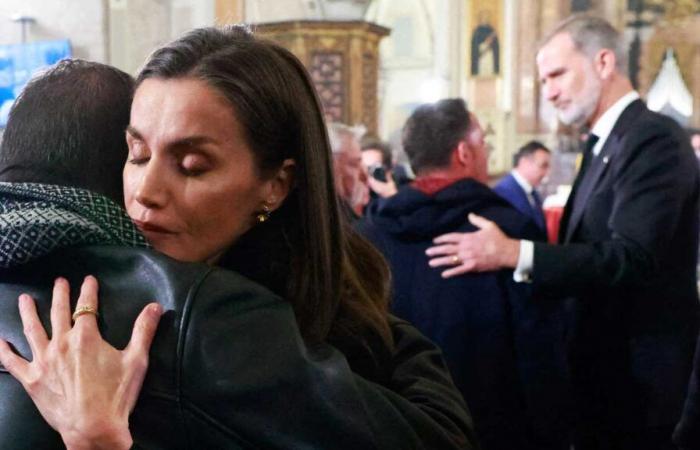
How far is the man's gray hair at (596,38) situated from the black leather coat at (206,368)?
210cm

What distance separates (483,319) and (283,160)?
1422 mm

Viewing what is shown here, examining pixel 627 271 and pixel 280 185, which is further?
pixel 627 271

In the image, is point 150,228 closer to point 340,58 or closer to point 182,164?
point 182,164

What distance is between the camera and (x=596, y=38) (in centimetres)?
283

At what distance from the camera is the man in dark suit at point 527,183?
18.7 feet

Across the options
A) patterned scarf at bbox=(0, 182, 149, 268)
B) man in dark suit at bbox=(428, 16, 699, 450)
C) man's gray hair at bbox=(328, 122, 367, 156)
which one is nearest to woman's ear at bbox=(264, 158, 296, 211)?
patterned scarf at bbox=(0, 182, 149, 268)

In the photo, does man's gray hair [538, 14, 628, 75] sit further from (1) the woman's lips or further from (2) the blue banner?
(2) the blue banner

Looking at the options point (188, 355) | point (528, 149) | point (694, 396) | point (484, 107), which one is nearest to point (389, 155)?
point (528, 149)

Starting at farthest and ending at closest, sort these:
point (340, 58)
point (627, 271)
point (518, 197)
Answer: point (340, 58) → point (518, 197) → point (627, 271)

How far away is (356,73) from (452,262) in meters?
8.31

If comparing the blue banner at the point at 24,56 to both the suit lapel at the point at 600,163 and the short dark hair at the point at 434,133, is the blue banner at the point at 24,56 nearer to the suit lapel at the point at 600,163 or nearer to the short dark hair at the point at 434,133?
→ the short dark hair at the point at 434,133

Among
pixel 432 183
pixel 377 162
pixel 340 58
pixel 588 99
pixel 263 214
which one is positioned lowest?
pixel 377 162

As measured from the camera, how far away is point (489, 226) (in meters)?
2.58

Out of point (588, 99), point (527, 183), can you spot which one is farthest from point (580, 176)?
point (527, 183)
